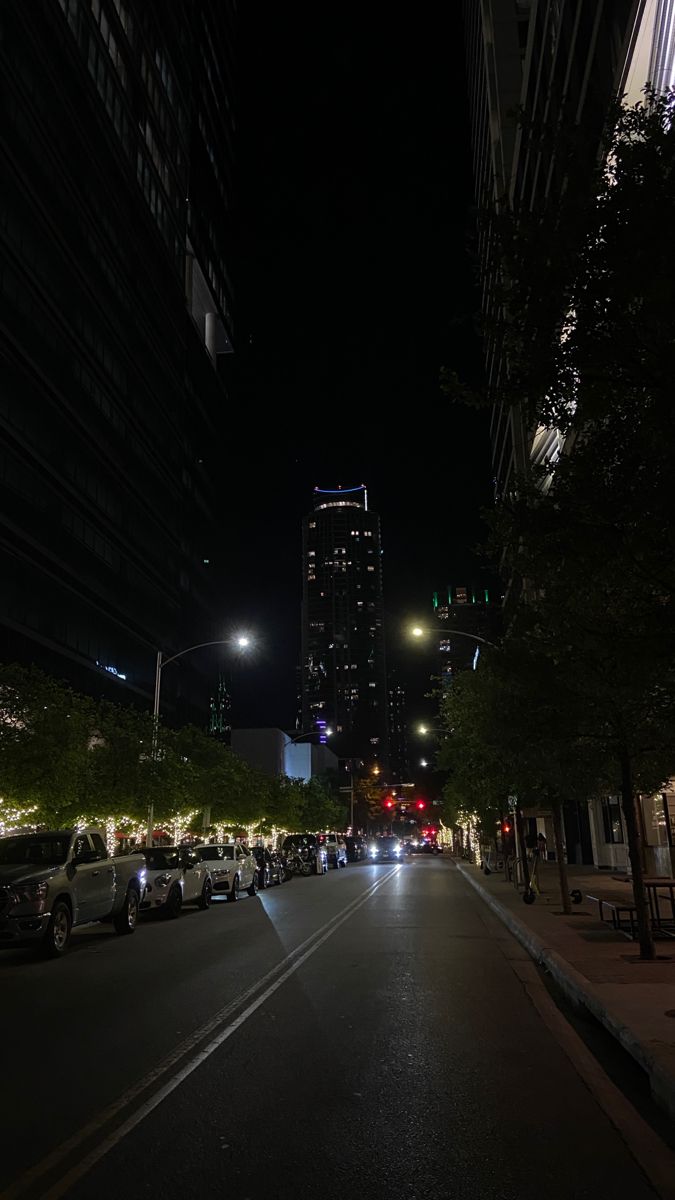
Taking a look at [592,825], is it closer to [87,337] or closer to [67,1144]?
[67,1144]

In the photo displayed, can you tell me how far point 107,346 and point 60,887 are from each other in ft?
173

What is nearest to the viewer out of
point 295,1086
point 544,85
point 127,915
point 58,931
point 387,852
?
point 295,1086

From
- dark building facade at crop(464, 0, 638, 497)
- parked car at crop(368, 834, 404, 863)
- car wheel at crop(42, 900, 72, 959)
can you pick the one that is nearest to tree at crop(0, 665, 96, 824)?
car wheel at crop(42, 900, 72, 959)

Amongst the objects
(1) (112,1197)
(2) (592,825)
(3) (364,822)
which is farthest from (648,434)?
(3) (364,822)

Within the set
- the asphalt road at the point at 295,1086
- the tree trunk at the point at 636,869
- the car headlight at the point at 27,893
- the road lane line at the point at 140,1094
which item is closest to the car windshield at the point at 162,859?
the car headlight at the point at 27,893

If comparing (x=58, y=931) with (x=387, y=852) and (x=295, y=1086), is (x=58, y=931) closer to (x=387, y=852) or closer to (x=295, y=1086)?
(x=295, y=1086)

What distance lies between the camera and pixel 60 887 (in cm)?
1384

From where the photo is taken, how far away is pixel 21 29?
158 ft

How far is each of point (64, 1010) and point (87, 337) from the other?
2086 inches

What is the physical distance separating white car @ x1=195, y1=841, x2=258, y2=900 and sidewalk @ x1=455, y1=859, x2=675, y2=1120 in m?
8.79

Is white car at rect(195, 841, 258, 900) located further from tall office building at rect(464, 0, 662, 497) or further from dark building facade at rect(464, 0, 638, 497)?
dark building facade at rect(464, 0, 638, 497)

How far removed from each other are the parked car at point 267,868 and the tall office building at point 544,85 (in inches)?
671

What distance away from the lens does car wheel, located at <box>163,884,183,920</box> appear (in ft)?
66.6

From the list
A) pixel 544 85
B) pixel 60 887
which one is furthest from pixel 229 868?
pixel 544 85
